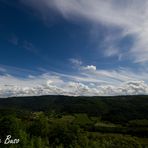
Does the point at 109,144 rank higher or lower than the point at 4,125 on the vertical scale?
lower

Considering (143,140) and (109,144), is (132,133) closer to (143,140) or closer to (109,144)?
(143,140)

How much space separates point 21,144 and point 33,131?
4972 cm

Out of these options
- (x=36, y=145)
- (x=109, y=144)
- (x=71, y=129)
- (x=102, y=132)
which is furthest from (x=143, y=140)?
(x=36, y=145)

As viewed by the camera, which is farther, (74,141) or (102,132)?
Result: (102,132)

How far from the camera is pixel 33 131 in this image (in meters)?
142

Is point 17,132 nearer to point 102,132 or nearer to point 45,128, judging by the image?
point 45,128

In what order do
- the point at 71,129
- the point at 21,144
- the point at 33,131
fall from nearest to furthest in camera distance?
the point at 21,144 < the point at 71,129 < the point at 33,131

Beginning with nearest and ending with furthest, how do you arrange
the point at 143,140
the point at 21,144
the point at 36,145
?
the point at 21,144 < the point at 36,145 < the point at 143,140

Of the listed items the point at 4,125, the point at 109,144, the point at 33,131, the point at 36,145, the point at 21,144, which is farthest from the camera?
the point at 33,131

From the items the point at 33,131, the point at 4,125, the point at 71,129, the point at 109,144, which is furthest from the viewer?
the point at 33,131

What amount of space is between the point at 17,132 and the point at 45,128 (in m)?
41.7

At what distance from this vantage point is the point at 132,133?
633 ft

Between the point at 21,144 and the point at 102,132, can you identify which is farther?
the point at 102,132

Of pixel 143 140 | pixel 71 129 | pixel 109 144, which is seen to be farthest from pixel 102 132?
pixel 71 129
